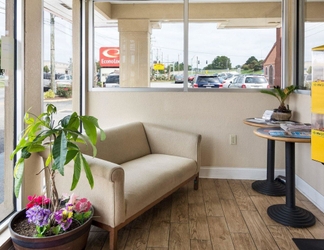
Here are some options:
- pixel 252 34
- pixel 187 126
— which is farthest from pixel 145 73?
pixel 252 34

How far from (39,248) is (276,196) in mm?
2280

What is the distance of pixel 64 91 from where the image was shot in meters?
2.93

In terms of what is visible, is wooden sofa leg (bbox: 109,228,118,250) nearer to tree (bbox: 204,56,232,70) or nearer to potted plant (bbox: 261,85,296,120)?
potted plant (bbox: 261,85,296,120)

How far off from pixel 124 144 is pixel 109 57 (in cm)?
123

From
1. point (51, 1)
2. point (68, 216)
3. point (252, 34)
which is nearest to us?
point (68, 216)

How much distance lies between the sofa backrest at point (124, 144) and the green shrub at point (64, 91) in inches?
25.2

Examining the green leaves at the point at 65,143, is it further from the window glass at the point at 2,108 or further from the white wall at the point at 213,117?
the white wall at the point at 213,117

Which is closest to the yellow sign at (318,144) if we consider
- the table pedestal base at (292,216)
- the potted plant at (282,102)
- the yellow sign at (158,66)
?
the table pedestal base at (292,216)

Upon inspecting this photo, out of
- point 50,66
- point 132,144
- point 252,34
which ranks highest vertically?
point 252,34

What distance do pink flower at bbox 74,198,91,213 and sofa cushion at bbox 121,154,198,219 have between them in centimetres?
27

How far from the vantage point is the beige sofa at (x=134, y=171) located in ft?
5.93

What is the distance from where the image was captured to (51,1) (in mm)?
2580

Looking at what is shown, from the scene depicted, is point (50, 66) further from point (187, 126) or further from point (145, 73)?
point (187, 126)

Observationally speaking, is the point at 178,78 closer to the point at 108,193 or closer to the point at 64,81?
the point at 64,81
